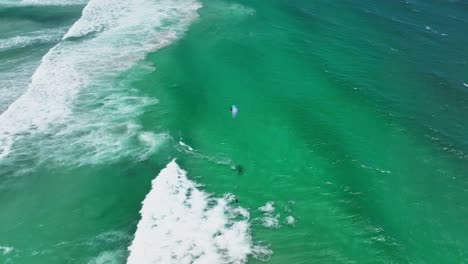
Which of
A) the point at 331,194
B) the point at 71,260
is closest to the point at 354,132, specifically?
the point at 331,194

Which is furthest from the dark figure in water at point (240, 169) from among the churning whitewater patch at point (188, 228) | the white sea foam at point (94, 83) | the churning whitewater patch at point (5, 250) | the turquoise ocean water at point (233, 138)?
the churning whitewater patch at point (5, 250)

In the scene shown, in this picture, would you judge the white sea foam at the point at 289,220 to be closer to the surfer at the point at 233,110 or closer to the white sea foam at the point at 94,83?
the surfer at the point at 233,110

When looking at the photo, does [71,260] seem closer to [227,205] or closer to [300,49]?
[227,205]

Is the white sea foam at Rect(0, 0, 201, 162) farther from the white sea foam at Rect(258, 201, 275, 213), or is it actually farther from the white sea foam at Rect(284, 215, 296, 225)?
the white sea foam at Rect(284, 215, 296, 225)

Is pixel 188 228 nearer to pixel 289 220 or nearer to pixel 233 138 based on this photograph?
pixel 289 220

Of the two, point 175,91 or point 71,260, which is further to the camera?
point 175,91
